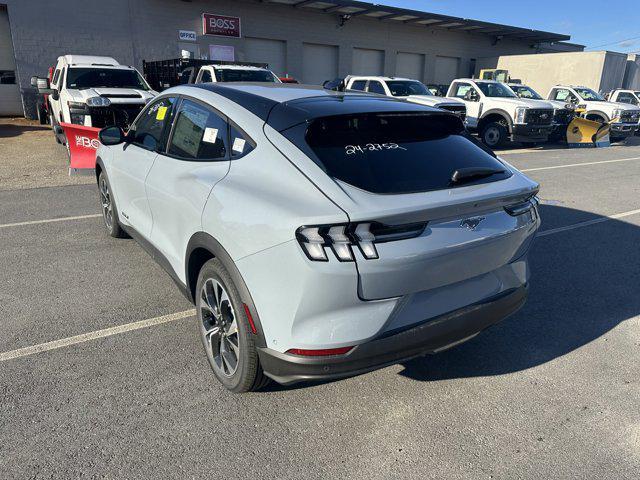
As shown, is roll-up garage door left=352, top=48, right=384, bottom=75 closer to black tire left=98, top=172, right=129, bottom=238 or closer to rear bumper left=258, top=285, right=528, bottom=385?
black tire left=98, top=172, right=129, bottom=238

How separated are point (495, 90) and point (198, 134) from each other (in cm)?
1475

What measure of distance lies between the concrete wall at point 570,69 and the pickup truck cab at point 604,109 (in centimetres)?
1013

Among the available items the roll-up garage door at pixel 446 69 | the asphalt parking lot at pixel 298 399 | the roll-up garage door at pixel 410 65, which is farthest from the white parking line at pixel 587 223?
the roll-up garage door at pixel 446 69

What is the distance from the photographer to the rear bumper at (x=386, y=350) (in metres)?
2.18

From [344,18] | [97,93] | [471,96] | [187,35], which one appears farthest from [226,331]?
[344,18]

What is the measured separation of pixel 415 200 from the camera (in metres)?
2.24

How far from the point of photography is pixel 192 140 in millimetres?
3156

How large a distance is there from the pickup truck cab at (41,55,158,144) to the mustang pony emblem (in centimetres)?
903

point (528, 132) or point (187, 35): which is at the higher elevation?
point (187, 35)

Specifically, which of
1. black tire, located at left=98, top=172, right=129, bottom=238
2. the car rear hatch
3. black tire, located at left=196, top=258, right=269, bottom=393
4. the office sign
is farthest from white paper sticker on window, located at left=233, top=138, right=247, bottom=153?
the office sign

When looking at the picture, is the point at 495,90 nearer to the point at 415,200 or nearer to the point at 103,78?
the point at 103,78

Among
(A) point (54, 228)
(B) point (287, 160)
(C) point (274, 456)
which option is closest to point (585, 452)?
(C) point (274, 456)

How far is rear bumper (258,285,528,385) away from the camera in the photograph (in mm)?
2182

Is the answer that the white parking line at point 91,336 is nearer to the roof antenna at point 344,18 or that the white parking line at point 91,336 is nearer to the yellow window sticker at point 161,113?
the yellow window sticker at point 161,113
